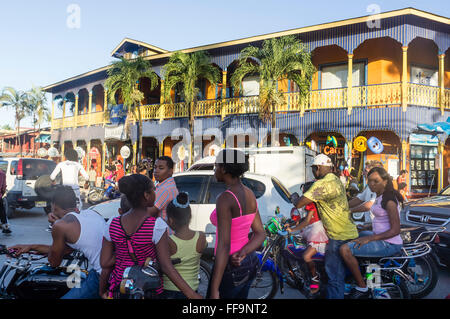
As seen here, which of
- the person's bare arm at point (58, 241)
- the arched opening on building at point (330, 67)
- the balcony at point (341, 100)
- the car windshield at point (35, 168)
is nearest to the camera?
the person's bare arm at point (58, 241)

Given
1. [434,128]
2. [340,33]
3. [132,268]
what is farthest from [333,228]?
[340,33]

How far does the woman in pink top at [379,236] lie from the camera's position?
3.80 metres

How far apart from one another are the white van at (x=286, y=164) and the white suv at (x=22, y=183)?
4.77 meters

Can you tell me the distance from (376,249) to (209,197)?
8.32ft

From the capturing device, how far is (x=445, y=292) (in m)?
4.89

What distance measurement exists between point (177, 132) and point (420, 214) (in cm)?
1493

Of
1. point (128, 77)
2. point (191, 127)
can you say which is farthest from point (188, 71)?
point (128, 77)

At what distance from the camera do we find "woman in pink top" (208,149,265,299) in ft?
8.64

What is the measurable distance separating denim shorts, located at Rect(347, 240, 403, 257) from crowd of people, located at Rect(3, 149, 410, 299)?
0.4 inches

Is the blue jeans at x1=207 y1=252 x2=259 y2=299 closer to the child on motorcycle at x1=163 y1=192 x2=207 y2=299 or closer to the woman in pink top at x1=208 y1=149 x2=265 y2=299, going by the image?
the woman in pink top at x1=208 y1=149 x2=265 y2=299

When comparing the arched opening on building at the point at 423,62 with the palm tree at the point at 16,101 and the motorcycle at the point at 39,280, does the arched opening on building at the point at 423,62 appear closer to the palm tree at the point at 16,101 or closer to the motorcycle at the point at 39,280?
the motorcycle at the point at 39,280

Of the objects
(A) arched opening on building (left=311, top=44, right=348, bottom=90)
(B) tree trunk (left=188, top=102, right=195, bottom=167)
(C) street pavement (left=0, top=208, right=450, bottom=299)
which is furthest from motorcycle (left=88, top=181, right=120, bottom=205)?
(A) arched opening on building (left=311, top=44, right=348, bottom=90)

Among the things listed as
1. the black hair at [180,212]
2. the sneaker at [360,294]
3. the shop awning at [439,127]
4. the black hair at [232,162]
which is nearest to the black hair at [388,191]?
the sneaker at [360,294]

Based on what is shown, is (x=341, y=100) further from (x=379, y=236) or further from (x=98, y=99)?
(x=98, y=99)
